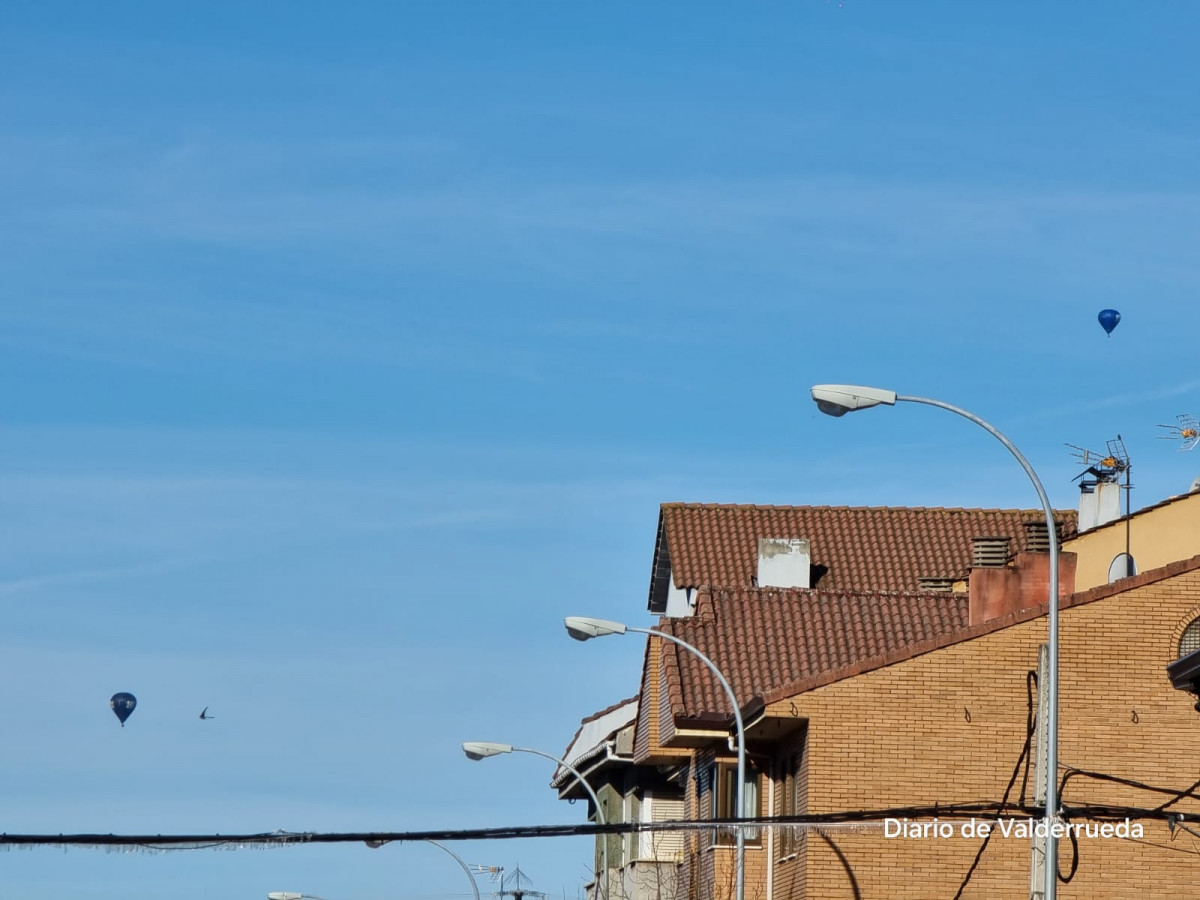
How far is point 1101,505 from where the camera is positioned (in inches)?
1934

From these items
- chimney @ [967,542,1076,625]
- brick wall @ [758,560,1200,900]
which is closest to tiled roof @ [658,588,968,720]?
chimney @ [967,542,1076,625]

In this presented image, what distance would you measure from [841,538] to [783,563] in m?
5.51

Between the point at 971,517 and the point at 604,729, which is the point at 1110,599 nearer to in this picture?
the point at 604,729

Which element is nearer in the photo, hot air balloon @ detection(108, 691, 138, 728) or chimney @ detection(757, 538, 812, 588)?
chimney @ detection(757, 538, 812, 588)

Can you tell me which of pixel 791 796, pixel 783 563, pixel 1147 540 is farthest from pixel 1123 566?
pixel 791 796

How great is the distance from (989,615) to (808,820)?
465 inches

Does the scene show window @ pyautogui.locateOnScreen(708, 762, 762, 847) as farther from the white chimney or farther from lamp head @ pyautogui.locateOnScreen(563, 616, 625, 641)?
the white chimney

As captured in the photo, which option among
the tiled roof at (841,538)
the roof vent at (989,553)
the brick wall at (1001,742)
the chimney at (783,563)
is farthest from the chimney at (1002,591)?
the tiled roof at (841,538)

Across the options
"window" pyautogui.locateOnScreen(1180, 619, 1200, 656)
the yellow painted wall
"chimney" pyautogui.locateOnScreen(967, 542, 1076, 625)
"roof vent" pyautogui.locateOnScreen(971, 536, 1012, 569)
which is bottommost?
"window" pyautogui.locateOnScreen(1180, 619, 1200, 656)

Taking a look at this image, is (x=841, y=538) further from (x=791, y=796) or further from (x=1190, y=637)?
(x=1190, y=637)

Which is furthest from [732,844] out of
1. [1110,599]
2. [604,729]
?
[604,729]

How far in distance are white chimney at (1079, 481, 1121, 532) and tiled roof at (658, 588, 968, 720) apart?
13293 mm

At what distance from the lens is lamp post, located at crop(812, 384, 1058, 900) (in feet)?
66.4

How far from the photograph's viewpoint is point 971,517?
51531 millimetres
